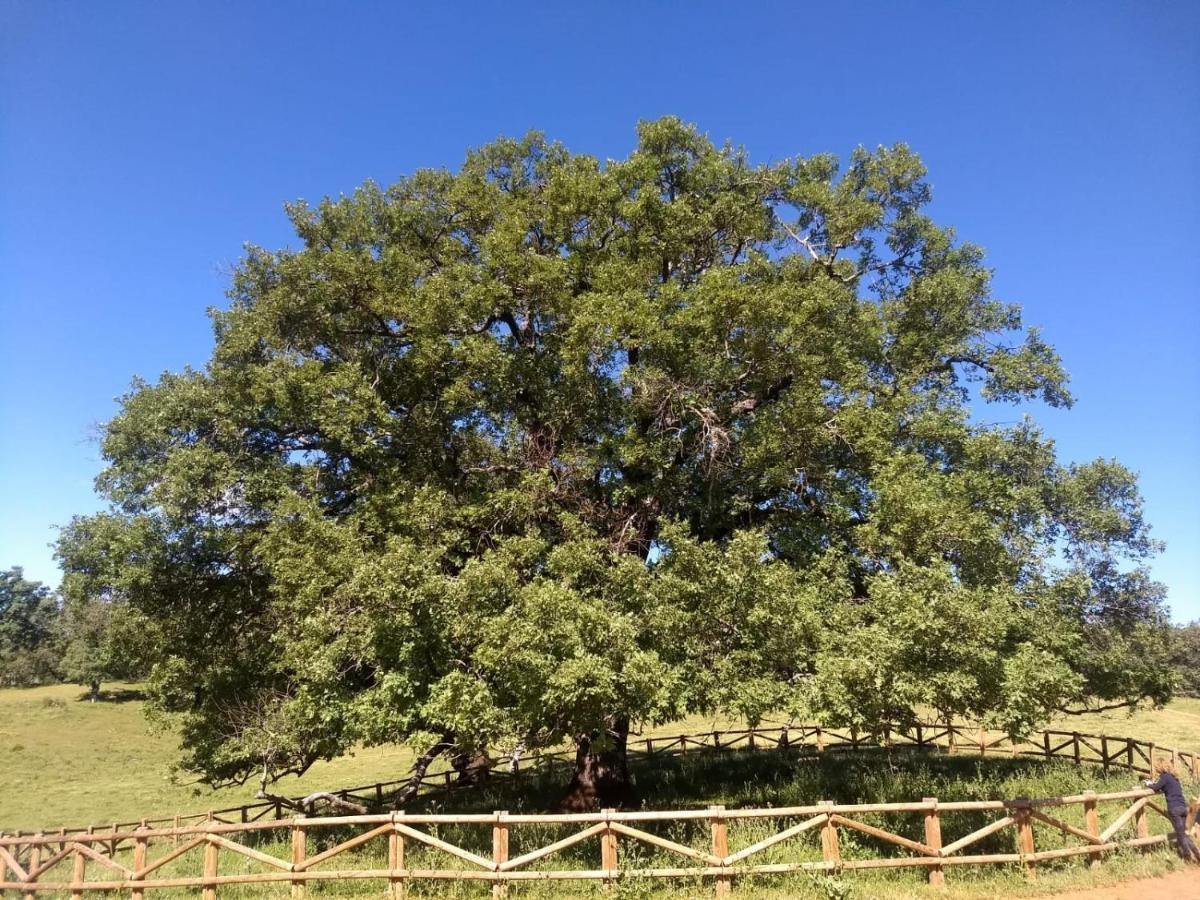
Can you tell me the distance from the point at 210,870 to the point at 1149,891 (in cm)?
1391

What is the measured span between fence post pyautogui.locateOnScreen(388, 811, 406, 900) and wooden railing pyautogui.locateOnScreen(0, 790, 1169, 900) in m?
0.02

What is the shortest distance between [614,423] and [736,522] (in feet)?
12.6

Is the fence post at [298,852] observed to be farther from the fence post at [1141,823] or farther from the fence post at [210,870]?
the fence post at [1141,823]

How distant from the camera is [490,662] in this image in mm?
11148

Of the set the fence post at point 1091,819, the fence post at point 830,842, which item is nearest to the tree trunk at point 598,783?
the fence post at point 830,842

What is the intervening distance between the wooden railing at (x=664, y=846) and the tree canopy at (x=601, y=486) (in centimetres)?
152

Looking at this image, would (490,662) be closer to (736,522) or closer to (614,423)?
(614,423)

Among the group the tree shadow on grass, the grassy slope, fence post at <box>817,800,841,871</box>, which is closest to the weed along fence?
fence post at <box>817,800,841,871</box>

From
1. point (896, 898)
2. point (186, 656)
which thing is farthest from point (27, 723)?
point (896, 898)

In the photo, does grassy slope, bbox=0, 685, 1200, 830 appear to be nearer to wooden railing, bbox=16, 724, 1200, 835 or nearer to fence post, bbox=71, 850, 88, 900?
wooden railing, bbox=16, 724, 1200, 835

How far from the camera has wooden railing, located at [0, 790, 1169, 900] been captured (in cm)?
995

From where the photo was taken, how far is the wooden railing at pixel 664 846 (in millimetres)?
9945

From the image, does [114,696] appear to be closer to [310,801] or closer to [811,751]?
[310,801]

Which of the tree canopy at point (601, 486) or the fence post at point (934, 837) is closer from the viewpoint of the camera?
the fence post at point (934, 837)
